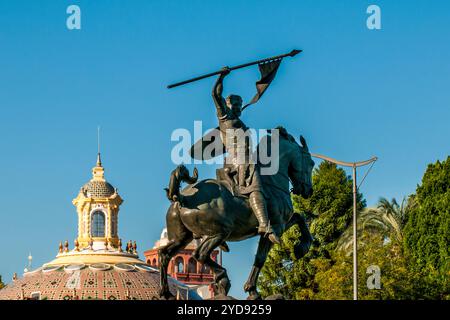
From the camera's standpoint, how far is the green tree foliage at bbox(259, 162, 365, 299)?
70188 mm

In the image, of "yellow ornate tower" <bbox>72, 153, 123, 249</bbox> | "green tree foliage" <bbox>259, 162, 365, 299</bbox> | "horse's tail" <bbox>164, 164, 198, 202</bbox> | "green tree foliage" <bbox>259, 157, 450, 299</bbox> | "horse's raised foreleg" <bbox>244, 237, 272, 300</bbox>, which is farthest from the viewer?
"yellow ornate tower" <bbox>72, 153, 123, 249</bbox>

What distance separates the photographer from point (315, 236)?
75.0 metres

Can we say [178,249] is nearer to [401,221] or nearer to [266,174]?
[266,174]

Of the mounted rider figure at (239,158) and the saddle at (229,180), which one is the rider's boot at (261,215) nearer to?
the mounted rider figure at (239,158)

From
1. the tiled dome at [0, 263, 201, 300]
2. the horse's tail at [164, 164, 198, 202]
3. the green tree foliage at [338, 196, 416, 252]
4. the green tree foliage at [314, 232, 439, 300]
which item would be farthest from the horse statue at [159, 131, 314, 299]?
the tiled dome at [0, 263, 201, 300]

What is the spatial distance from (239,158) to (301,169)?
5.83 ft

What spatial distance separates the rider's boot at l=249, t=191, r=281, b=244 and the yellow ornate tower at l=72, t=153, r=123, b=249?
141031mm

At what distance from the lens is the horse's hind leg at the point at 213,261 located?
28156 millimetres

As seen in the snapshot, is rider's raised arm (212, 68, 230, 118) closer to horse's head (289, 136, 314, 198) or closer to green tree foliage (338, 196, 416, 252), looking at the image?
horse's head (289, 136, 314, 198)

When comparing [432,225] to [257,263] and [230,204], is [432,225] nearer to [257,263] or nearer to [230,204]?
[257,263]

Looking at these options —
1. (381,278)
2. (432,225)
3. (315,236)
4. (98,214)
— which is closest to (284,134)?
(381,278)

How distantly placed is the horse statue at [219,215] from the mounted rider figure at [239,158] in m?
0.28

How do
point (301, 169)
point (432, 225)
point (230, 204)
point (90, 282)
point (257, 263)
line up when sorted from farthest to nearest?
1. point (90, 282)
2. point (432, 225)
3. point (301, 169)
4. point (257, 263)
5. point (230, 204)
